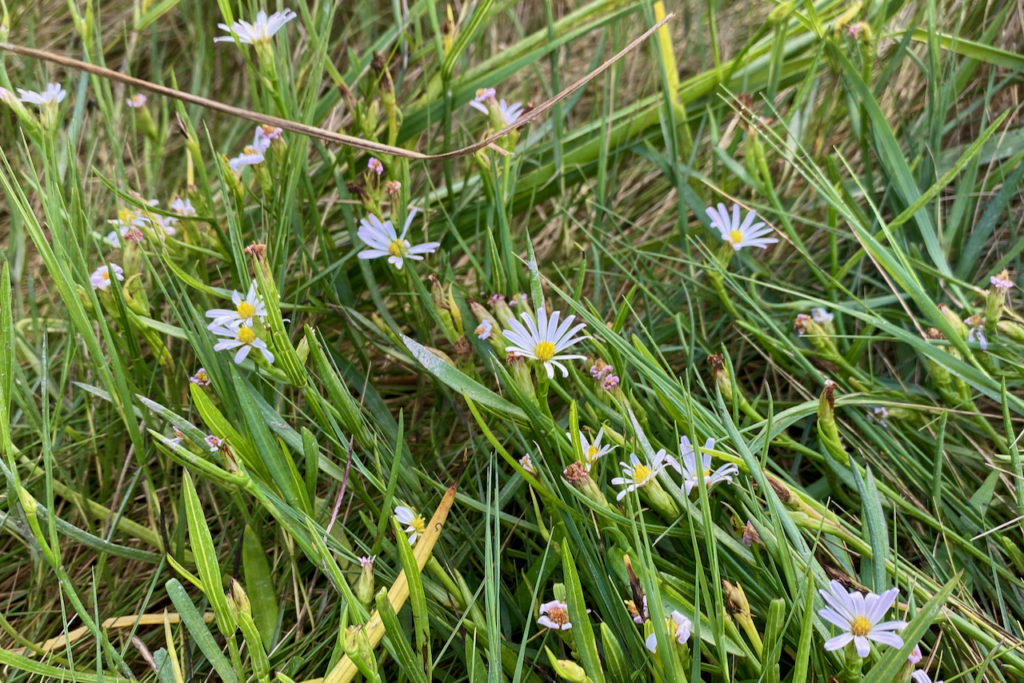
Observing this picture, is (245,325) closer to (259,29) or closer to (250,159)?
(250,159)

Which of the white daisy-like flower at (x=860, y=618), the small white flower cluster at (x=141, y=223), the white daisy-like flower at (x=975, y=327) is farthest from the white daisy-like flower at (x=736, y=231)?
the small white flower cluster at (x=141, y=223)

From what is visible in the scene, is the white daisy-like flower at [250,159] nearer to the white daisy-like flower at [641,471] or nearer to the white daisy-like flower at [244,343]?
the white daisy-like flower at [244,343]

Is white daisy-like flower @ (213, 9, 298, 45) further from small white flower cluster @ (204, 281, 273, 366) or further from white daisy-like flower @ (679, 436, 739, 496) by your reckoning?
white daisy-like flower @ (679, 436, 739, 496)

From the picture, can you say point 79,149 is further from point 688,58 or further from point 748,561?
point 748,561

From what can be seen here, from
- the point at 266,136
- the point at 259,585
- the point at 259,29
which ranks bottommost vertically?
the point at 259,585

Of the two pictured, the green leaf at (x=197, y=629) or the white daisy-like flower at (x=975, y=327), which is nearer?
the green leaf at (x=197, y=629)

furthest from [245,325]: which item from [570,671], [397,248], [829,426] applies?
[829,426]

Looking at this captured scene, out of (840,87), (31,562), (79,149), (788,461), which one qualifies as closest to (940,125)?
(840,87)
